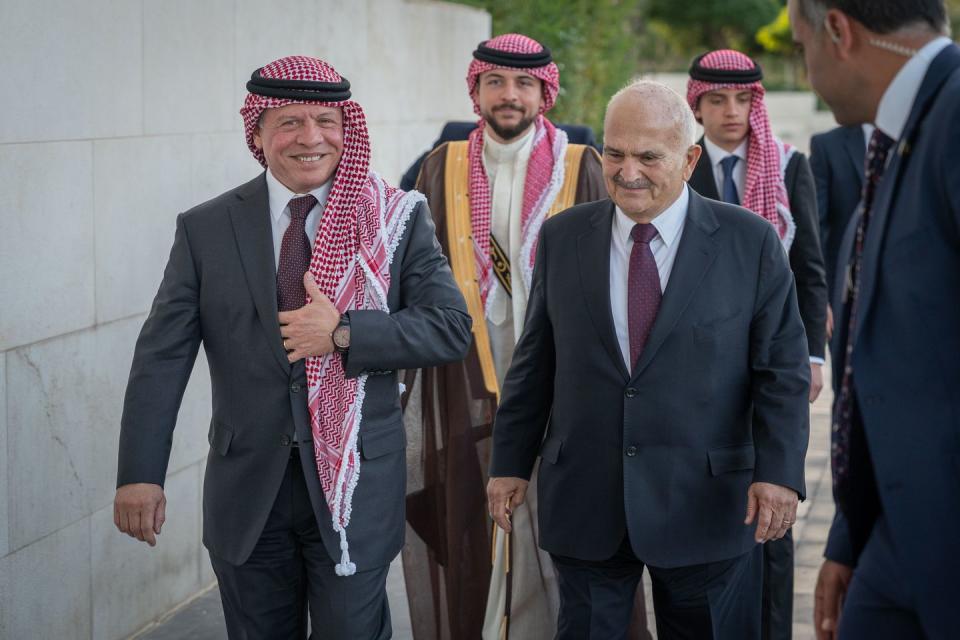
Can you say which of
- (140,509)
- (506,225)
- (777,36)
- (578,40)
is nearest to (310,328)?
(140,509)

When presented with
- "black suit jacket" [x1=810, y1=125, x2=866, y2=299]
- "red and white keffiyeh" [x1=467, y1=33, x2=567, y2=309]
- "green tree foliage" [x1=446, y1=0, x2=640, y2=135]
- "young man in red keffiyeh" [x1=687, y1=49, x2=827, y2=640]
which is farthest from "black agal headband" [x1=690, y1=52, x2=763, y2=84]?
"green tree foliage" [x1=446, y1=0, x2=640, y2=135]

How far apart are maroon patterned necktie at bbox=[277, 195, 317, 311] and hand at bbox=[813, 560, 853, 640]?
1669 mm

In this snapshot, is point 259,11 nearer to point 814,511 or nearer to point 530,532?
point 530,532

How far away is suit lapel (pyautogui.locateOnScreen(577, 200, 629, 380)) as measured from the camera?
3949 mm

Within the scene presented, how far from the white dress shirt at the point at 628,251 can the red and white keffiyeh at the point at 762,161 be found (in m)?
1.60

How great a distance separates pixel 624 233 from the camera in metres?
4.10

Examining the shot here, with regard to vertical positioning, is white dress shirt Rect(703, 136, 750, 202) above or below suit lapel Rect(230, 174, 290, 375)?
above

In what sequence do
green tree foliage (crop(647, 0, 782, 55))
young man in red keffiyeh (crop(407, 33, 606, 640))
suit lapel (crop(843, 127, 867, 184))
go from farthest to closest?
1. green tree foliage (crop(647, 0, 782, 55))
2. suit lapel (crop(843, 127, 867, 184))
3. young man in red keffiyeh (crop(407, 33, 606, 640))

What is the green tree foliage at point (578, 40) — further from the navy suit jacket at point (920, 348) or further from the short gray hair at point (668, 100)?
the navy suit jacket at point (920, 348)

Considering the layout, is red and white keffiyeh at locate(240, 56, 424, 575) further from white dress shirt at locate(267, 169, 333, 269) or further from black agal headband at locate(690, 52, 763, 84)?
black agal headband at locate(690, 52, 763, 84)

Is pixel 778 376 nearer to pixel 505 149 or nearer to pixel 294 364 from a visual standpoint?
pixel 294 364

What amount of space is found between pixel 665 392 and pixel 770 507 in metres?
0.42

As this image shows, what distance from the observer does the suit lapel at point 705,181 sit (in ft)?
19.0

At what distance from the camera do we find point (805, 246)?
5.59 m
